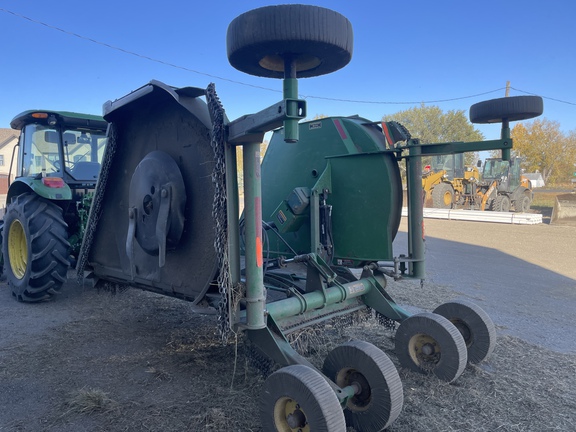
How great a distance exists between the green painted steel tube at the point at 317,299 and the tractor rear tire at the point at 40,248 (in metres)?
3.19

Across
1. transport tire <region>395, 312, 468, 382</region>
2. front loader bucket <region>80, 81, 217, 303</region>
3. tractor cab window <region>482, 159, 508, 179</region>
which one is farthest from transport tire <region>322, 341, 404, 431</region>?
tractor cab window <region>482, 159, 508, 179</region>

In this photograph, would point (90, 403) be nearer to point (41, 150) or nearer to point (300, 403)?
point (300, 403)

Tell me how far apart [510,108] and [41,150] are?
5.78m

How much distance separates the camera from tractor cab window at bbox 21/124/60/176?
6.20m

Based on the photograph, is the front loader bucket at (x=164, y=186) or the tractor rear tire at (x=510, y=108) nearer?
the front loader bucket at (x=164, y=186)

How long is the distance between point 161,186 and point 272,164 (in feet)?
6.09

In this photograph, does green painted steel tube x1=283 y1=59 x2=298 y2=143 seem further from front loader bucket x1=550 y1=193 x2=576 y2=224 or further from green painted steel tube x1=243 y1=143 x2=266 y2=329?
front loader bucket x1=550 y1=193 x2=576 y2=224

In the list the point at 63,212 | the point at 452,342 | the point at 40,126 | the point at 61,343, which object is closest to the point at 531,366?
the point at 452,342

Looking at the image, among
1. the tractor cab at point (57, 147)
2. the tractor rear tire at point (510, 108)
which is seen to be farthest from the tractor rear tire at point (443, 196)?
the tractor rear tire at point (510, 108)

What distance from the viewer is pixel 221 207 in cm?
285

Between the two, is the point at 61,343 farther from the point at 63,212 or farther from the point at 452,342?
the point at 452,342

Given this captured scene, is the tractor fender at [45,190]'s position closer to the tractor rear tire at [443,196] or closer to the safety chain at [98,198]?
the safety chain at [98,198]

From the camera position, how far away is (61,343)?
4.08 m

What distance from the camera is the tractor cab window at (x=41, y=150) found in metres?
6.20
